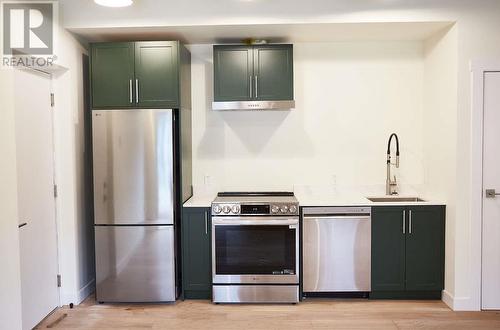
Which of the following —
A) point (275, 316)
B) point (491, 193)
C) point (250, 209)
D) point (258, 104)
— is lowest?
point (275, 316)

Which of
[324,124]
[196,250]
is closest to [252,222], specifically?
[196,250]

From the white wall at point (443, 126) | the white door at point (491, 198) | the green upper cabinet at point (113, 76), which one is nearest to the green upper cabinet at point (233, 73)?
the green upper cabinet at point (113, 76)

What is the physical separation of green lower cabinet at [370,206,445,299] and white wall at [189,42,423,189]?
2.06 ft

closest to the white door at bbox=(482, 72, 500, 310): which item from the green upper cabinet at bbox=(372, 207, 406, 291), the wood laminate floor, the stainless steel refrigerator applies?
the wood laminate floor

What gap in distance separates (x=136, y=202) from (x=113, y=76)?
1.12 meters

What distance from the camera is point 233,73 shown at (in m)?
3.69

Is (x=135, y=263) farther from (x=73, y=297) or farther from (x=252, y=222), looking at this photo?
(x=252, y=222)

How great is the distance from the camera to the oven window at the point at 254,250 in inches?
137

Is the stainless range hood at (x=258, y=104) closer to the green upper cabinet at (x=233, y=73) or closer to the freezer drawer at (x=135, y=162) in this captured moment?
the green upper cabinet at (x=233, y=73)

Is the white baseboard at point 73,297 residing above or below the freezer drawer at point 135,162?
below

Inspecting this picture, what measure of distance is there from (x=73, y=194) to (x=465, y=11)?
3.68 meters

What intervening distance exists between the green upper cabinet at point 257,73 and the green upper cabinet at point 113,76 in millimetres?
806

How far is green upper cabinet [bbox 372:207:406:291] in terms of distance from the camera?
11.5 feet

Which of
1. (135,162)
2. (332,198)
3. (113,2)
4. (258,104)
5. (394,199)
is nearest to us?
(113,2)
